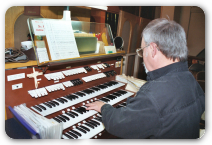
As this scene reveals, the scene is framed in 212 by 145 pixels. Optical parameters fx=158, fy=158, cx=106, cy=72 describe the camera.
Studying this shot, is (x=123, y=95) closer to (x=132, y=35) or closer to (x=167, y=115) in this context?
(x=167, y=115)

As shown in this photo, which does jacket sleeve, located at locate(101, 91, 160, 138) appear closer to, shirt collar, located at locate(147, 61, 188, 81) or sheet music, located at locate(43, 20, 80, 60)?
shirt collar, located at locate(147, 61, 188, 81)

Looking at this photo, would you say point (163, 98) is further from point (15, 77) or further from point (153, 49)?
point (15, 77)

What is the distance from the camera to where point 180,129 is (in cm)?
110

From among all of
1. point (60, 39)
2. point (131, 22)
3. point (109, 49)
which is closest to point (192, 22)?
point (131, 22)

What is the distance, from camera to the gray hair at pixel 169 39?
3.84 feet

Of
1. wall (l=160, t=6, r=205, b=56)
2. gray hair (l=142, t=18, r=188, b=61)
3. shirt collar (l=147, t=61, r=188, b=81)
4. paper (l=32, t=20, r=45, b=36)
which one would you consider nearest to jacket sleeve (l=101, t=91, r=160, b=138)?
shirt collar (l=147, t=61, r=188, b=81)

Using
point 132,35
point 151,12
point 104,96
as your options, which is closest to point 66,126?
point 104,96

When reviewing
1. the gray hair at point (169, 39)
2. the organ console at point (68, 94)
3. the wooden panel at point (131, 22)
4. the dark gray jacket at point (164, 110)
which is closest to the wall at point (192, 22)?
the wooden panel at point (131, 22)

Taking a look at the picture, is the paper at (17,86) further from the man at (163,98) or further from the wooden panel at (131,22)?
the wooden panel at (131,22)

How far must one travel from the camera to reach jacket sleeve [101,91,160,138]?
1011 mm

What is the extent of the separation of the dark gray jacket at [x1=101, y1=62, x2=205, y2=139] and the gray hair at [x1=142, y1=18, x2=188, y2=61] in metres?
0.08

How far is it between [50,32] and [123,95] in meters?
1.26

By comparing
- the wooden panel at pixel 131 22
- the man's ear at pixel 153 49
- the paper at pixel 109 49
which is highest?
the wooden panel at pixel 131 22

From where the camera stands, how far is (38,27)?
1615 mm
